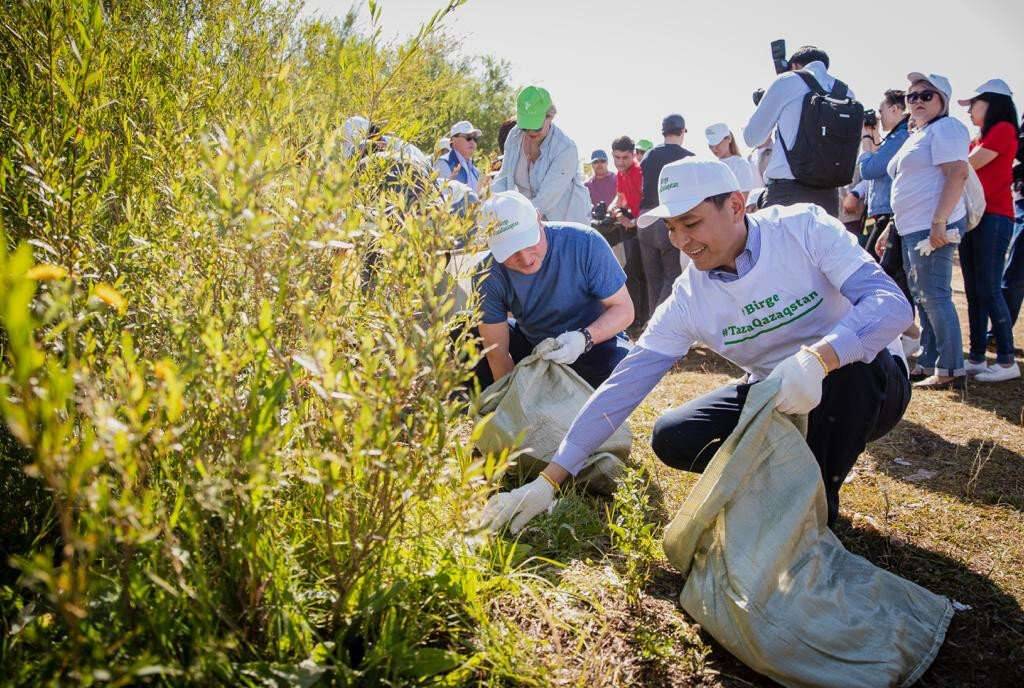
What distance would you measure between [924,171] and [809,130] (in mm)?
797

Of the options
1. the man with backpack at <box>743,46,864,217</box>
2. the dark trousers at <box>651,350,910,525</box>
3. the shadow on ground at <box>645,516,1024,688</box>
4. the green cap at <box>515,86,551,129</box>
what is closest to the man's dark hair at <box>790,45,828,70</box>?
the man with backpack at <box>743,46,864,217</box>

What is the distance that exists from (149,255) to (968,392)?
475cm

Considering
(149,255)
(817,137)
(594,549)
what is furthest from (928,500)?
(149,255)

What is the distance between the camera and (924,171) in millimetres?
4391

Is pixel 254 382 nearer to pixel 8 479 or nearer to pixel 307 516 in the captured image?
pixel 307 516

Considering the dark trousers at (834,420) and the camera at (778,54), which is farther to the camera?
the camera at (778,54)

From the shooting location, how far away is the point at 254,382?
1.29 metres

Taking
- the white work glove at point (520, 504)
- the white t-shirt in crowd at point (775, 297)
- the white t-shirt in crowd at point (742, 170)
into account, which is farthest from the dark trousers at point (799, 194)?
the white work glove at point (520, 504)

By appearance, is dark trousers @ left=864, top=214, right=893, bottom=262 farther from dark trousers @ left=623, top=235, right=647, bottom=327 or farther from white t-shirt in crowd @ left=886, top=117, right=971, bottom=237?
dark trousers @ left=623, top=235, right=647, bottom=327

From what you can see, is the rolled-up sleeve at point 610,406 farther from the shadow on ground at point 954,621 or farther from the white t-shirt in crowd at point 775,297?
the shadow on ground at point 954,621

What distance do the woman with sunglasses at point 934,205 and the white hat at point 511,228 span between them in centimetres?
276

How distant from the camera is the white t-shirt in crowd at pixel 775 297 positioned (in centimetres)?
240

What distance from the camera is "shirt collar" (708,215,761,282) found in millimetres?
2463

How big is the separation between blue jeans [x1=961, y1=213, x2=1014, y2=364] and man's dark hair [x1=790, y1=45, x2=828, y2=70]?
1.50 m
